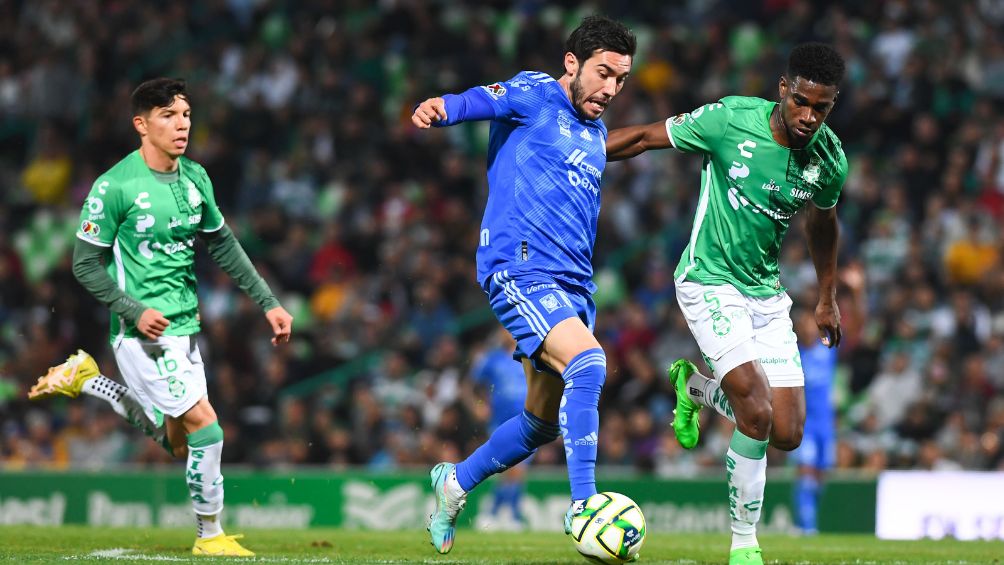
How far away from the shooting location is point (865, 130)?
16.9m

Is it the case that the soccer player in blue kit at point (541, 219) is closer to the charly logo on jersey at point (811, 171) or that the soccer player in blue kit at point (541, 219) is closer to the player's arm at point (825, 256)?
the charly logo on jersey at point (811, 171)

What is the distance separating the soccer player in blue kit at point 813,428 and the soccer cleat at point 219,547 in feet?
20.0

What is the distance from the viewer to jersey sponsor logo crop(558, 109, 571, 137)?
730cm

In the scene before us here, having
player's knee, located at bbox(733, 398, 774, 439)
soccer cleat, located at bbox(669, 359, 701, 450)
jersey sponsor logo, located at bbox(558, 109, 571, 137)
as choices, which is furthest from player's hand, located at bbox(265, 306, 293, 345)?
player's knee, located at bbox(733, 398, 774, 439)

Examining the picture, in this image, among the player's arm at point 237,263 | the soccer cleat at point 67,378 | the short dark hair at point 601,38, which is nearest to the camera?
the short dark hair at point 601,38

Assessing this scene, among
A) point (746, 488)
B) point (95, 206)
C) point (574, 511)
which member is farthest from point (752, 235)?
point (95, 206)

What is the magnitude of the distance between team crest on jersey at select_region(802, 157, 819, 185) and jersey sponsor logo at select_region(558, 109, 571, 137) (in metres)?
1.25

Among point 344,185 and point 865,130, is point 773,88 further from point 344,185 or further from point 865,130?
point 344,185

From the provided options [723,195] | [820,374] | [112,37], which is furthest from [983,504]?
[112,37]

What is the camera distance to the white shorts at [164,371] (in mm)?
8078

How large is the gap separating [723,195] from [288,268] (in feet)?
35.7

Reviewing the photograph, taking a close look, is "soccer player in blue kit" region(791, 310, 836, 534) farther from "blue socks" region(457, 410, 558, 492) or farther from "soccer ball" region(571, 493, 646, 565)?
"soccer ball" region(571, 493, 646, 565)

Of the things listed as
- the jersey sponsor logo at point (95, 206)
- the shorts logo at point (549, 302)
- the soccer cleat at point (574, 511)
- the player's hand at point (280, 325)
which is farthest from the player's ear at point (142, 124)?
the soccer cleat at point (574, 511)

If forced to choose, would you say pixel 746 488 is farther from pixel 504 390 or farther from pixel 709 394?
pixel 504 390
